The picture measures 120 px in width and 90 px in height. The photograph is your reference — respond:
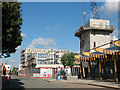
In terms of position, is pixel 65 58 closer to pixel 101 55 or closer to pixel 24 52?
pixel 101 55

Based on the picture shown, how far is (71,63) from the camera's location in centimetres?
5481

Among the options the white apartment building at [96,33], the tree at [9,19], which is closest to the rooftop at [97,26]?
the white apartment building at [96,33]

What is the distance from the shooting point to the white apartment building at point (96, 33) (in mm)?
46719

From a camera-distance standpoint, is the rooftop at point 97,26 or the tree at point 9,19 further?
the rooftop at point 97,26

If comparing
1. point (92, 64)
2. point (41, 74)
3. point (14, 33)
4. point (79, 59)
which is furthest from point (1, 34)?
point (41, 74)

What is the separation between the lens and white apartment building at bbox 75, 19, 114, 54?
4672 centimetres

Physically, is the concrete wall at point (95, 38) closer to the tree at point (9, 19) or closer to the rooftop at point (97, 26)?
the rooftop at point (97, 26)

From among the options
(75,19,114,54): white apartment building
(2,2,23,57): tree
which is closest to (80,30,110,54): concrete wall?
(75,19,114,54): white apartment building

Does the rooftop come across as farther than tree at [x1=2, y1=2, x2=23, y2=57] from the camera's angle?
Yes

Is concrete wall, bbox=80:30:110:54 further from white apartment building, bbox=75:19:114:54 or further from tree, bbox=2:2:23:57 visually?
tree, bbox=2:2:23:57

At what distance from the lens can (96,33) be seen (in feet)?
156

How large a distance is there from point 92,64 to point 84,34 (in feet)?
43.7

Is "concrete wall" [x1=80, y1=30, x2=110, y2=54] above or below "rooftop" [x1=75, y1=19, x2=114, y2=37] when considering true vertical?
below

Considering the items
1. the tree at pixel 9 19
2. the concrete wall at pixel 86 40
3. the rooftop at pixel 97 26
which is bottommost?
the tree at pixel 9 19
